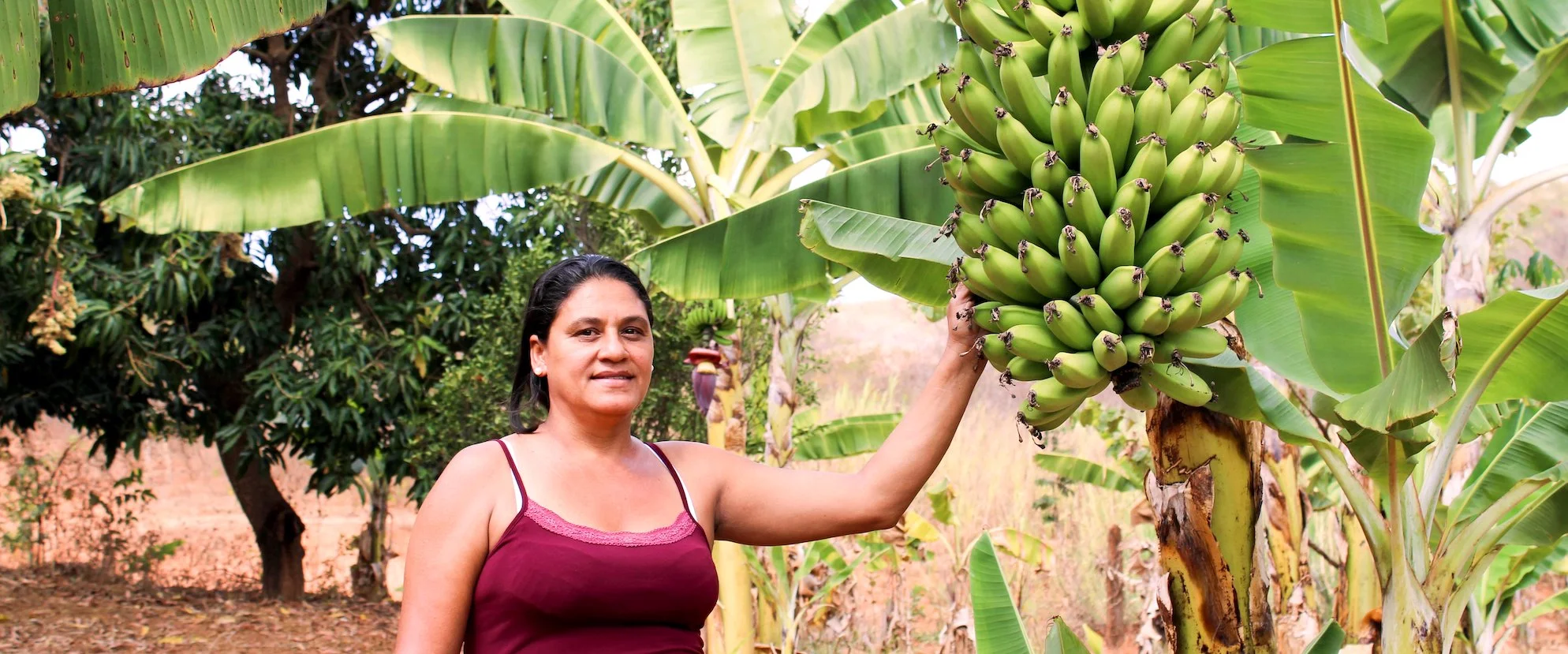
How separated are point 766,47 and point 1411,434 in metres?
3.73

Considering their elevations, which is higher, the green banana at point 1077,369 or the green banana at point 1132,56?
the green banana at point 1132,56

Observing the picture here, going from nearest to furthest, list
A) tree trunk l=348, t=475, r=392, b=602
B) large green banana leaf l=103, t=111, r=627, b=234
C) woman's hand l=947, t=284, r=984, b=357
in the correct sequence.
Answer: woman's hand l=947, t=284, r=984, b=357 → large green banana leaf l=103, t=111, r=627, b=234 → tree trunk l=348, t=475, r=392, b=602

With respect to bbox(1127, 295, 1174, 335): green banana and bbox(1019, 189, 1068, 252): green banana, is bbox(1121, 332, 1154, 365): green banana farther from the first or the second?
bbox(1019, 189, 1068, 252): green banana

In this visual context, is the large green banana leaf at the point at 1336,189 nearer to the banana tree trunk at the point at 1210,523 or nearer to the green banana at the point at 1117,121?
the banana tree trunk at the point at 1210,523

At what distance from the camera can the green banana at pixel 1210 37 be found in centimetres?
181

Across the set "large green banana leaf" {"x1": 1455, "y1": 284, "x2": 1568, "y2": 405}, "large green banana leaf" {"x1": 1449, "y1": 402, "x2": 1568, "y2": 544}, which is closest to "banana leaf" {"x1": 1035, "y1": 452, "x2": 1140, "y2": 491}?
"large green banana leaf" {"x1": 1449, "y1": 402, "x2": 1568, "y2": 544}

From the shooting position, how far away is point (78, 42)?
259 cm

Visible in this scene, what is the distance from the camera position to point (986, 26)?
1.80 m

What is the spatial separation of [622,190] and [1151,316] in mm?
4088

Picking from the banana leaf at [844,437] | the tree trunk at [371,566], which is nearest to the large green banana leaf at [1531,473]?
the banana leaf at [844,437]

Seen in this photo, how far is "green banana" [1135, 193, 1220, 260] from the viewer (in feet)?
5.32

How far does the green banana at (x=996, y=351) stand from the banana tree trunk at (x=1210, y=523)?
501 millimetres

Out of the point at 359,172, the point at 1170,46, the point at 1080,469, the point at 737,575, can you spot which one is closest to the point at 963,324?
the point at 1170,46

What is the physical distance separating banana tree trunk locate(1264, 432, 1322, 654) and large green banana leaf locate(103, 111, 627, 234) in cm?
277
